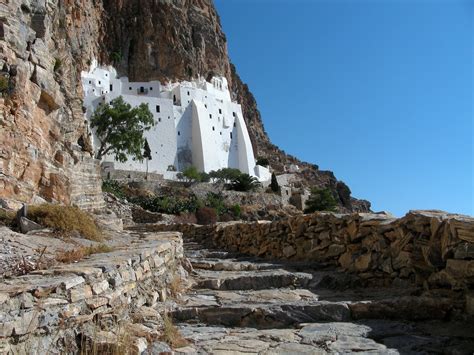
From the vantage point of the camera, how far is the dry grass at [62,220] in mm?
6059

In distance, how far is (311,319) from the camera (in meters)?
4.65

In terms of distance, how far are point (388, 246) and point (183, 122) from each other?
5231cm

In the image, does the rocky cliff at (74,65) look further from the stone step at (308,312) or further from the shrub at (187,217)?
the shrub at (187,217)

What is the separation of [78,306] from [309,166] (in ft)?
287

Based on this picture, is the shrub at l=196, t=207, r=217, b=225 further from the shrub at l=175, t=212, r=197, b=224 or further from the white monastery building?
the white monastery building

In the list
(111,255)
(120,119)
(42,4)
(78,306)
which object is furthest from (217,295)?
(120,119)

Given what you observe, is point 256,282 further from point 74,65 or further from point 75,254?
point 74,65

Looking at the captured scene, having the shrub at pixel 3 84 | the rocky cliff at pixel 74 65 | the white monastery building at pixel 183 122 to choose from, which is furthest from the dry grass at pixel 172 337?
the white monastery building at pixel 183 122

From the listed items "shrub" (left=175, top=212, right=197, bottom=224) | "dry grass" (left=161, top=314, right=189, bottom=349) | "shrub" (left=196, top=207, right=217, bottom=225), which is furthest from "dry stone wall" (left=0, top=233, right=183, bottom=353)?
"shrub" (left=196, top=207, right=217, bottom=225)

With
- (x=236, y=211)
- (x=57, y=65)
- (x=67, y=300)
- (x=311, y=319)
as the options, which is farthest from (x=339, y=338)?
(x=236, y=211)

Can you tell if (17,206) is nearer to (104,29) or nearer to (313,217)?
(313,217)

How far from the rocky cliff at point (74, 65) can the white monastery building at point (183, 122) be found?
7.97ft

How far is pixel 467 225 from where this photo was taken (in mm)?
4418

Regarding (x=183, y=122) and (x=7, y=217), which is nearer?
(x=7, y=217)
